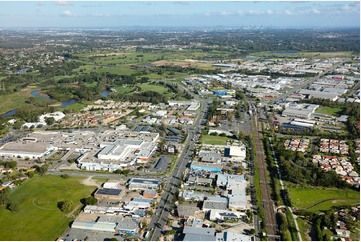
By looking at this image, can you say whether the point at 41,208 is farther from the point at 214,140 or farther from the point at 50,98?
the point at 50,98

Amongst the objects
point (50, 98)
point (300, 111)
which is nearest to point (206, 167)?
point (300, 111)

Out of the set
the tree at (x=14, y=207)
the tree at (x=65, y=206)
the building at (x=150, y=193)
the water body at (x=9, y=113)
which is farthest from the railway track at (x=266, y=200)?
the water body at (x=9, y=113)

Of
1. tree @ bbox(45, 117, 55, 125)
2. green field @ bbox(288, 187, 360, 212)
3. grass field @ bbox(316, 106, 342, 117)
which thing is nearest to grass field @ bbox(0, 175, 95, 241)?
green field @ bbox(288, 187, 360, 212)

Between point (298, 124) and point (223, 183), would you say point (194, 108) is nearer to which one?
point (298, 124)

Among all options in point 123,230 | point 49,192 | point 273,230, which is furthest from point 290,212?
point 49,192

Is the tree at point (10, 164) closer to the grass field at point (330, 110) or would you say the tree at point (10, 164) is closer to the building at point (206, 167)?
the building at point (206, 167)
